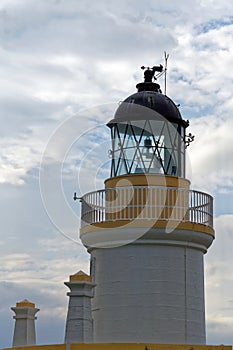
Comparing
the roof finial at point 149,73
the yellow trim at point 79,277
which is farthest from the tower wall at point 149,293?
the roof finial at point 149,73

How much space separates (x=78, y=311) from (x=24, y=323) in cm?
267

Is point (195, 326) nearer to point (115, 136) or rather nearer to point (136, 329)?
point (136, 329)

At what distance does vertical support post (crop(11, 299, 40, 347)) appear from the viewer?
2003 cm

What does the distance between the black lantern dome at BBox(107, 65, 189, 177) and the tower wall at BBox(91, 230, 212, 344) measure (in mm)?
1798

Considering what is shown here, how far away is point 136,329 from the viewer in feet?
62.5

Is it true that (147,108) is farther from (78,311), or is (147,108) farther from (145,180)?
(78,311)

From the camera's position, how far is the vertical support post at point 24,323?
65.7ft

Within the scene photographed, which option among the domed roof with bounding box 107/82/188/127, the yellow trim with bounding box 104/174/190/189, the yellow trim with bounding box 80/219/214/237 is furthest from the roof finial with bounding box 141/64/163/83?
the yellow trim with bounding box 80/219/214/237

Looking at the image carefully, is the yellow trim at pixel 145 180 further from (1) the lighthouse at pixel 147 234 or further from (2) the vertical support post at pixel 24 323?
(2) the vertical support post at pixel 24 323

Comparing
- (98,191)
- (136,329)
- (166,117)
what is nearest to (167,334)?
(136,329)

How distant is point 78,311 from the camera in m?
17.9

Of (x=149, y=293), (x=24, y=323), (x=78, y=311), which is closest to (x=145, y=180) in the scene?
(x=149, y=293)

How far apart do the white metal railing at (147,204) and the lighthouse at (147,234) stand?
0.07 ft

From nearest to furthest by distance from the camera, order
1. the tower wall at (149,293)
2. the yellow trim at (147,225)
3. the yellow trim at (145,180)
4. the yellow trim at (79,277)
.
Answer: the yellow trim at (79,277)
the tower wall at (149,293)
the yellow trim at (147,225)
the yellow trim at (145,180)
